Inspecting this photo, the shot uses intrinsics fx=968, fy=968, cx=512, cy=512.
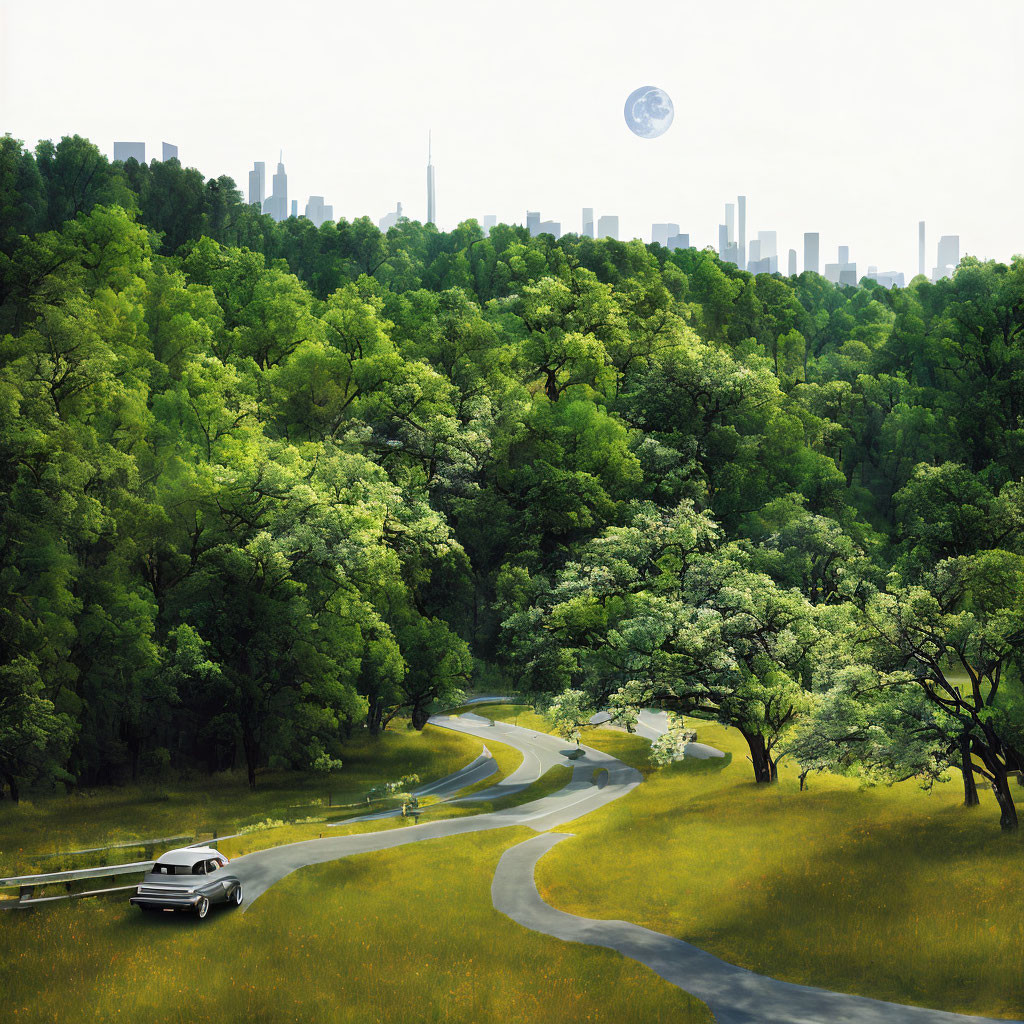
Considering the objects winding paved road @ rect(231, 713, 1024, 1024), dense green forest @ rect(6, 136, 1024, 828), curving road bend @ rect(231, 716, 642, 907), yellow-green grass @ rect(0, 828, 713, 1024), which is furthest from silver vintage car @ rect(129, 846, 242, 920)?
dense green forest @ rect(6, 136, 1024, 828)

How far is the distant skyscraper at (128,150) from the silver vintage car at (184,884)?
92.7 metres

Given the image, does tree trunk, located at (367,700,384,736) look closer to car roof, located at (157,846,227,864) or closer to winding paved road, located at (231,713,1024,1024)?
winding paved road, located at (231,713,1024,1024)

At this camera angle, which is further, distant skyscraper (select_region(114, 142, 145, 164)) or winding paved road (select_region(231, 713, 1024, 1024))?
distant skyscraper (select_region(114, 142, 145, 164))

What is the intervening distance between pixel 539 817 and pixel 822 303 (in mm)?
88910

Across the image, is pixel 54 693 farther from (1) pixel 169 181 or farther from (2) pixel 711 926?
(1) pixel 169 181

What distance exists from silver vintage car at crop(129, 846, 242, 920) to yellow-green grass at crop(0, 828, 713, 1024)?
44 centimetres

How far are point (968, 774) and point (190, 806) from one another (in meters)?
36.3

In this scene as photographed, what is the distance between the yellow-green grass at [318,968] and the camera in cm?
2088

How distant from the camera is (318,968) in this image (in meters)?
23.2

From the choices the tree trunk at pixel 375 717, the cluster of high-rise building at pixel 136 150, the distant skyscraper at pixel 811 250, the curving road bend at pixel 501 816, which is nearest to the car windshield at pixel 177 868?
the curving road bend at pixel 501 816

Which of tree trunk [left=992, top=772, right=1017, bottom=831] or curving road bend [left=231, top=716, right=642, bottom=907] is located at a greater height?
tree trunk [left=992, top=772, right=1017, bottom=831]

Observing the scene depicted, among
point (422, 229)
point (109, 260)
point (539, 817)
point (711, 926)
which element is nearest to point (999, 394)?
point (539, 817)

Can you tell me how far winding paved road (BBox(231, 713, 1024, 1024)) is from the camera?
67.7 ft

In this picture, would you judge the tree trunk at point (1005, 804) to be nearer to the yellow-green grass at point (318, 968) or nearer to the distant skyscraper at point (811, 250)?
the yellow-green grass at point (318, 968)
